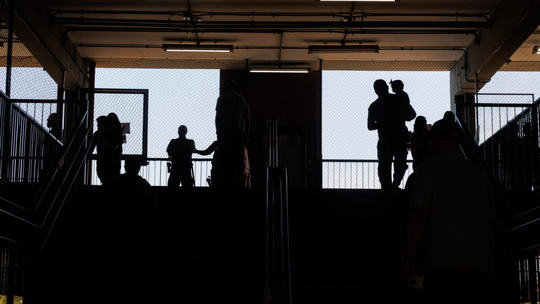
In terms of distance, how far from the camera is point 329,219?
7.60 m

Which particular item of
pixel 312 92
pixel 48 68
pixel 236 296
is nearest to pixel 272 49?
pixel 312 92

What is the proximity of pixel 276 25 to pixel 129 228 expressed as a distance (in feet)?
31.1

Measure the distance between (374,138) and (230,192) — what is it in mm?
9256

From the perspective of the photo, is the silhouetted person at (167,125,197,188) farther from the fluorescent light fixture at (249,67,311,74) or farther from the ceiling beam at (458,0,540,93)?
the ceiling beam at (458,0,540,93)

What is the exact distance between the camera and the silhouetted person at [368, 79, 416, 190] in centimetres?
837

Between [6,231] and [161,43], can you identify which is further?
[161,43]

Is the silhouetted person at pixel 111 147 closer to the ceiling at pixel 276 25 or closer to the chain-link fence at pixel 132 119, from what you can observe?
the chain-link fence at pixel 132 119

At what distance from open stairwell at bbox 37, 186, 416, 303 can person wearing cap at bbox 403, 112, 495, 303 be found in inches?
81.4

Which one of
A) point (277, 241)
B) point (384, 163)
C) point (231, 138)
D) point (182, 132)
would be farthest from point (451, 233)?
point (182, 132)

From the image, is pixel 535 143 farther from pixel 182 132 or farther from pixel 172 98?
pixel 172 98

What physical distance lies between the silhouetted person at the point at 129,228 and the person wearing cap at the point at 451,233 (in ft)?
8.06

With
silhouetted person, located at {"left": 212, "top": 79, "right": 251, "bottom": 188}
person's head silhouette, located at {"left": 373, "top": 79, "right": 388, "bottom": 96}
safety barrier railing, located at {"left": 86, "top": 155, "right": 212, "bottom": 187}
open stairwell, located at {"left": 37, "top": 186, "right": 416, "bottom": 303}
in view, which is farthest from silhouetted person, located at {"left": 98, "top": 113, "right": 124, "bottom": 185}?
safety barrier railing, located at {"left": 86, "top": 155, "right": 212, "bottom": 187}

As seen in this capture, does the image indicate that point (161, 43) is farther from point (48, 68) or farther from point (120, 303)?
point (120, 303)

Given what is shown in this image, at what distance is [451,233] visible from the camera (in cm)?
384
